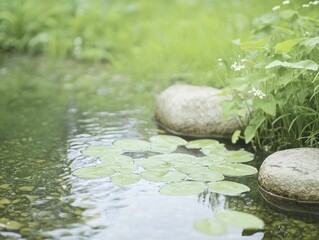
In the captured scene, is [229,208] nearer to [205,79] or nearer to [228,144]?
[228,144]

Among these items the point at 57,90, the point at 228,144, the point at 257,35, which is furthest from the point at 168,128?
the point at 57,90

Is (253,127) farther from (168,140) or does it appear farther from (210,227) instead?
(210,227)

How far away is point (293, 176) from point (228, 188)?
357mm

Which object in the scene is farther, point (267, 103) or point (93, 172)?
point (267, 103)

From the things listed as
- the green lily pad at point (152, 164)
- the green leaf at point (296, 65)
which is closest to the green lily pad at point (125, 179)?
the green lily pad at point (152, 164)

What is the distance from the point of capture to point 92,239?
2.19 m

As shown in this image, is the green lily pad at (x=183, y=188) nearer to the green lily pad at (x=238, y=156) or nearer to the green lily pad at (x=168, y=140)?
the green lily pad at (x=238, y=156)

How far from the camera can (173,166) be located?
119 inches

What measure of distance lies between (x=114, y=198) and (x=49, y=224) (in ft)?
1.34

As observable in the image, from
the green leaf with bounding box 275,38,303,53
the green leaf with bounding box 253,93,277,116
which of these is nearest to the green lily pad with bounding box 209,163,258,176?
the green leaf with bounding box 253,93,277,116

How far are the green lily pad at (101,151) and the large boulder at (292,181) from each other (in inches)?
38.1

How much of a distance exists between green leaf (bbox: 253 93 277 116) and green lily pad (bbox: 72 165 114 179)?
3.20 feet

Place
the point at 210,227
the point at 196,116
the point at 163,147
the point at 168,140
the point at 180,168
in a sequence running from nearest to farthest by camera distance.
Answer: the point at 210,227
the point at 180,168
the point at 163,147
the point at 168,140
the point at 196,116

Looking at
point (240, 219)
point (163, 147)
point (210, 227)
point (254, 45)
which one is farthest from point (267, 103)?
point (210, 227)
